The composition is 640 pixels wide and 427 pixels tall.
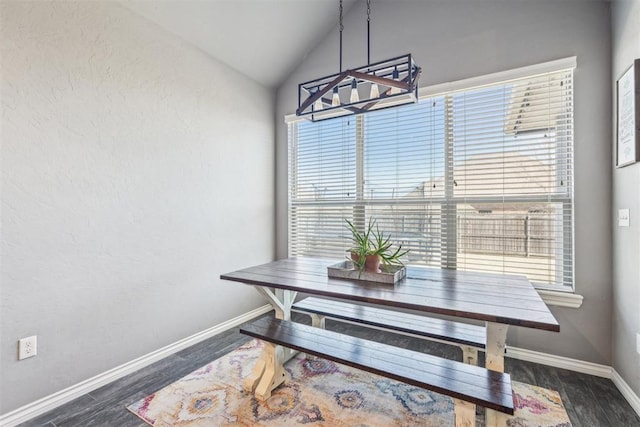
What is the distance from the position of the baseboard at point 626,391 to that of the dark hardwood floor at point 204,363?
1.0 inches

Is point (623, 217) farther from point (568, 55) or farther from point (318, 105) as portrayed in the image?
point (318, 105)

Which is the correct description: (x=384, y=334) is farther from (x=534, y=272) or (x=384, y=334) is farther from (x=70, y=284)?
(x=70, y=284)

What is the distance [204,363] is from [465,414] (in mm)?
1836

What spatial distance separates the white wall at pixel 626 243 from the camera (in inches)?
68.9

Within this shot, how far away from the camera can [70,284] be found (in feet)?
6.24

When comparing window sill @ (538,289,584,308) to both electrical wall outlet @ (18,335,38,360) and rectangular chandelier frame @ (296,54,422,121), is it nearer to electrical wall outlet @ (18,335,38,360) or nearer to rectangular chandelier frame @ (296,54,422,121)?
rectangular chandelier frame @ (296,54,422,121)

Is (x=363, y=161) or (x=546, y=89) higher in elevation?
(x=546, y=89)

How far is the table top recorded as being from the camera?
1.30 m

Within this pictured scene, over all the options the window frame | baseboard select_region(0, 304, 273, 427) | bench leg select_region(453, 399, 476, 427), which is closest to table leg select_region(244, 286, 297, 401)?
baseboard select_region(0, 304, 273, 427)

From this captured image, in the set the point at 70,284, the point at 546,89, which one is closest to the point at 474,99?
the point at 546,89

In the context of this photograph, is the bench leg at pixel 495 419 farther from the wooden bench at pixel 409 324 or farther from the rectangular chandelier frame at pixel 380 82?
the rectangular chandelier frame at pixel 380 82

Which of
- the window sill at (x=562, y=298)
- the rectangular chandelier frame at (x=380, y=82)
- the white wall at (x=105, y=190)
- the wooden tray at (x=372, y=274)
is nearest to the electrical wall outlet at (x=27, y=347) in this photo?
the white wall at (x=105, y=190)

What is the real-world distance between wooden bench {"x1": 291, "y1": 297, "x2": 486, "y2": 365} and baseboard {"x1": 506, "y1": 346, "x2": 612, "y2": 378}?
0.59 meters

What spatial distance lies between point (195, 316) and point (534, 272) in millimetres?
2848
